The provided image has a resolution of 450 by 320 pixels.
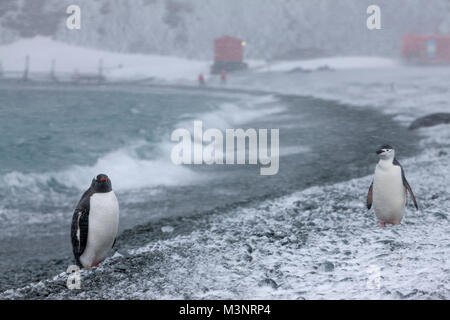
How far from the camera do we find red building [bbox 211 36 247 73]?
57875 millimetres

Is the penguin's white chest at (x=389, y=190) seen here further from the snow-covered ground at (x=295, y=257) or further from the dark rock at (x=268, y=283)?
the dark rock at (x=268, y=283)

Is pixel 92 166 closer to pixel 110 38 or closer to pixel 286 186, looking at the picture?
pixel 286 186

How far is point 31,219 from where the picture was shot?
8.48 m

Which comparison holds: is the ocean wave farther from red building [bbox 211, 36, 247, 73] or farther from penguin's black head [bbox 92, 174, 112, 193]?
red building [bbox 211, 36, 247, 73]

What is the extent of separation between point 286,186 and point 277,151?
4.37 metres

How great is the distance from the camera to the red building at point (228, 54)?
5788cm

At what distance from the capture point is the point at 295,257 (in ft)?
15.0

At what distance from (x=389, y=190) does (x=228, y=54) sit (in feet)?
179

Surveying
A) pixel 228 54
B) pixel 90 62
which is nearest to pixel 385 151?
pixel 228 54

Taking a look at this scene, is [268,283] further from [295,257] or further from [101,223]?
[101,223]

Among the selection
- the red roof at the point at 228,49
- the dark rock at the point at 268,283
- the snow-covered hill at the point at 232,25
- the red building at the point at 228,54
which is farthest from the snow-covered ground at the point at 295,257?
the snow-covered hill at the point at 232,25

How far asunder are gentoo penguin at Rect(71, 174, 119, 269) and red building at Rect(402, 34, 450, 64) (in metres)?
50.8

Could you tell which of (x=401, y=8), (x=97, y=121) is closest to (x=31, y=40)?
(x=401, y=8)

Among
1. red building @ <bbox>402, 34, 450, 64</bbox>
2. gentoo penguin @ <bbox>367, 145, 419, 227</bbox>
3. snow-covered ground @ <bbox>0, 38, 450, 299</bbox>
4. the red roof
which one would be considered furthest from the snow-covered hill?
gentoo penguin @ <bbox>367, 145, 419, 227</bbox>
